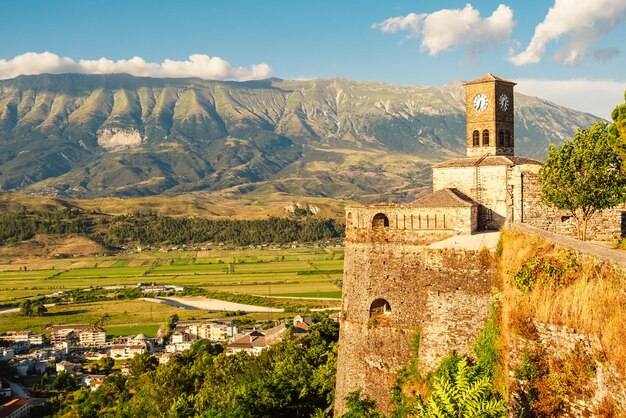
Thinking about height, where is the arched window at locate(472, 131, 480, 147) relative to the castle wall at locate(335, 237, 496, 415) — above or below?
above

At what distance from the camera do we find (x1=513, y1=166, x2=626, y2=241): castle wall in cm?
3106

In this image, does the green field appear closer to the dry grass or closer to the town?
the town

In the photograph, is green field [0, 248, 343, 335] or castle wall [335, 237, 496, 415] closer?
castle wall [335, 237, 496, 415]

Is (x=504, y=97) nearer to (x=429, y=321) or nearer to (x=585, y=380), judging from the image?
(x=429, y=321)

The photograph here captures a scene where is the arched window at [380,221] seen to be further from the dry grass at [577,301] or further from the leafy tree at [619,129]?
the leafy tree at [619,129]

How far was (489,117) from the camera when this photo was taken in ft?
116

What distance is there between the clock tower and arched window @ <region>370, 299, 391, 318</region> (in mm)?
12270

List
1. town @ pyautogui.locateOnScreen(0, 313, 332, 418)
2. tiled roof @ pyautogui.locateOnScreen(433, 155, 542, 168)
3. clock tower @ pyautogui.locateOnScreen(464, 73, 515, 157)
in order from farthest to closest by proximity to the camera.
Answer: town @ pyautogui.locateOnScreen(0, 313, 332, 418) < clock tower @ pyautogui.locateOnScreen(464, 73, 515, 157) < tiled roof @ pyautogui.locateOnScreen(433, 155, 542, 168)

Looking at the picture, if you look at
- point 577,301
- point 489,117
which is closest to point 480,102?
point 489,117

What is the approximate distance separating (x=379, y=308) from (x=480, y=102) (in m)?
14.5

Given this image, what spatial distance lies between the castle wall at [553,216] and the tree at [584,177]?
0.75 metres

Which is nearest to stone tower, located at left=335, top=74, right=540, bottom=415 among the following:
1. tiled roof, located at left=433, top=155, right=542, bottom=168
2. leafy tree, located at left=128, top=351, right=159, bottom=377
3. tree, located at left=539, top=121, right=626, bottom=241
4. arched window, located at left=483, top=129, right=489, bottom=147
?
tiled roof, located at left=433, top=155, right=542, bottom=168

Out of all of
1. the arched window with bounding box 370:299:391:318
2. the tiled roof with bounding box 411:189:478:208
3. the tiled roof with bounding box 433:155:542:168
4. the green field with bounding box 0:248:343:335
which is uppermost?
the tiled roof with bounding box 433:155:542:168

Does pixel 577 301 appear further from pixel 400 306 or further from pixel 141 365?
pixel 141 365
